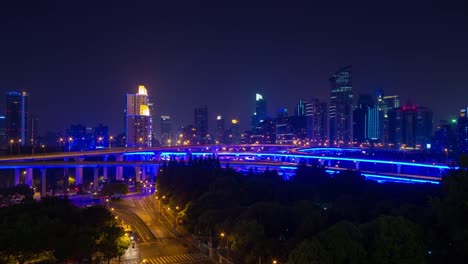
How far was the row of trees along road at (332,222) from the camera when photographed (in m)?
15.3

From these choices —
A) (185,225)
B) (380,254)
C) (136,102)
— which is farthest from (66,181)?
(136,102)

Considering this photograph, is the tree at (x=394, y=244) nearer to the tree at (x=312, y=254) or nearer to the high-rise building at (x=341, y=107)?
the tree at (x=312, y=254)

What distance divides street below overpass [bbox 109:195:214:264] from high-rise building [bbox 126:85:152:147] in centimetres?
8322

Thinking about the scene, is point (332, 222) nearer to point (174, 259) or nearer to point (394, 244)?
point (394, 244)

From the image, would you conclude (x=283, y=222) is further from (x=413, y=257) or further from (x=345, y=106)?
(x=345, y=106)

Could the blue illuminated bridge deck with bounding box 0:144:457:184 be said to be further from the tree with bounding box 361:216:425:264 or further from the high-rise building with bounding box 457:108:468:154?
the high-rise building with bounding box 457:108:468:154

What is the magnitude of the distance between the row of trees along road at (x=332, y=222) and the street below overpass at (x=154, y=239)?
4.24 ft

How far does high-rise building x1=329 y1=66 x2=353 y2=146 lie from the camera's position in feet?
477

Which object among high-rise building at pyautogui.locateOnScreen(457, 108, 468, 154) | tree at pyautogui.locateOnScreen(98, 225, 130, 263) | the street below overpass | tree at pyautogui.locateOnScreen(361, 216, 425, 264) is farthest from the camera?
high-rise building at pyautogui.locateOnScreen(457, 108, 468, 154)

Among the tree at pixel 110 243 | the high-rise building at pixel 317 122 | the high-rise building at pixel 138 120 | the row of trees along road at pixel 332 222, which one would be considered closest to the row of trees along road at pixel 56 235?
the tree at pixel 110 243

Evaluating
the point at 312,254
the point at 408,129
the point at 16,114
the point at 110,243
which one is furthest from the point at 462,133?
the point at 16,114

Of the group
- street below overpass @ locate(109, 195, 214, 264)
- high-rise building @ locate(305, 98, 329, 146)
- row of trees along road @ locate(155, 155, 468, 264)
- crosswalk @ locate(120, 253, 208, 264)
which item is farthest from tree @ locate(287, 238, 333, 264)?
high-rise building @ locate(305, 98, 329, 146)

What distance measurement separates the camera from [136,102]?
130 metres

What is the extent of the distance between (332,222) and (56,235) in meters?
A: 12.9
